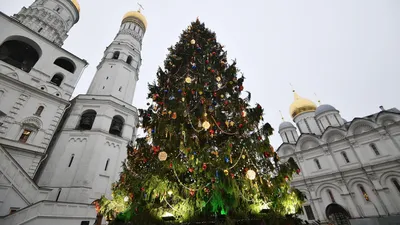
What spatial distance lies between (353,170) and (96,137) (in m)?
26.5

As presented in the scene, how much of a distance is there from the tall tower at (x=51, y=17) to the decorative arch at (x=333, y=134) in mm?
35865

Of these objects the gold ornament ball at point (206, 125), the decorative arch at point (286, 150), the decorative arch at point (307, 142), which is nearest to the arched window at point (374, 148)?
the decorative arch at point (307, 142)

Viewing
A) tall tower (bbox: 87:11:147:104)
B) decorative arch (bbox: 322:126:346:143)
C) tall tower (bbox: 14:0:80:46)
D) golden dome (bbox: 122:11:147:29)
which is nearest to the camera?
tall tower (bbox: 87:11:147:104)

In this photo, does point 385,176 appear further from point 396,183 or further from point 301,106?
point 301,106

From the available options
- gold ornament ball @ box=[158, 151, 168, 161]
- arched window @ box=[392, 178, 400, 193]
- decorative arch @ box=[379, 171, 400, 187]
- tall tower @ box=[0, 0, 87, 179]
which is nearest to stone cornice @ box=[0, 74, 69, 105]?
tall tower @ box=[0, 0, 87, 179]

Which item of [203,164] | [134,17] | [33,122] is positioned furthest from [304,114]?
[33,122]

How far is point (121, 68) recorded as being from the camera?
2088cm

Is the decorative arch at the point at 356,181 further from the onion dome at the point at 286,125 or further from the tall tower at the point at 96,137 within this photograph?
the tall tower at the point at 96,137

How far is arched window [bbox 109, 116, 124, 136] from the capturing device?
16675 mm

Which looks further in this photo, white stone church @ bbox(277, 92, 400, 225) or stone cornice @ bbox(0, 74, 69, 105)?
white stone church @ bbox(277, 92, 400, 225)

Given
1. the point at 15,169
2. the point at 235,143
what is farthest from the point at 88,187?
the point at 235,143

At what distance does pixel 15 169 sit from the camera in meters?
9.84

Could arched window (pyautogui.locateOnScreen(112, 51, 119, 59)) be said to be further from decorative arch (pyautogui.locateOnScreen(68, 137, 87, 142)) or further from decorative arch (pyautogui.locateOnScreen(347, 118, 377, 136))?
decorative arch (pyautogui.locateOnScreen(347, 118, 377, 136))

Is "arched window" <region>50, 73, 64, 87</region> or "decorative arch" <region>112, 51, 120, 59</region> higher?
"decorative arch" <region>112, 51, 120, 59</region>
